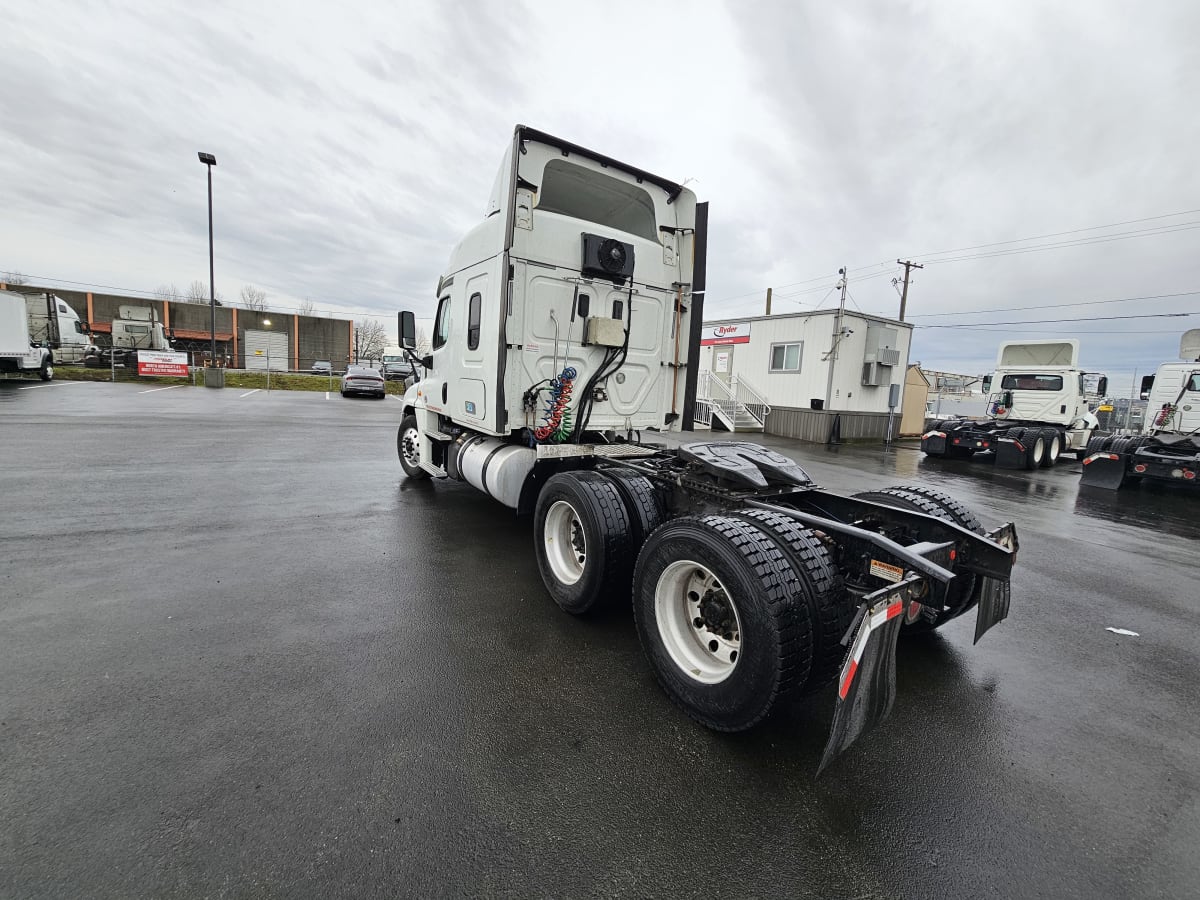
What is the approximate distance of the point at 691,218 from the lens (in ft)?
18.0

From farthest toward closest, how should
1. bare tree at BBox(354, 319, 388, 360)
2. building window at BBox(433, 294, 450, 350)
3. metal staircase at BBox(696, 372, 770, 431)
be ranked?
bare tree at BBox(354, 319, 388, 360)
metal staircase at BBox(696, 372, 770, 431)
building window at BBox(433, 294, 450, 350)

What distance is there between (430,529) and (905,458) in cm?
1407

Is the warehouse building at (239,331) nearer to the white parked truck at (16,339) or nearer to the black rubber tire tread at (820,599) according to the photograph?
the white parked truck at (16,339)

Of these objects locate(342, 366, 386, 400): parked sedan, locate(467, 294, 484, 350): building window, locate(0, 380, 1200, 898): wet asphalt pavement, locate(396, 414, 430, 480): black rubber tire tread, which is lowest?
locate(0, 380, 1200, 898): wet asphalt pavement

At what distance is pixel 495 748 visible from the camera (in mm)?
2385

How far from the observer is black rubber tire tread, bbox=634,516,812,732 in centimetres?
227

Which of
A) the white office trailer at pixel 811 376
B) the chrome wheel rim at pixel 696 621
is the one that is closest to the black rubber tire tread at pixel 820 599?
the chrome wheel rim at pixel 696 621

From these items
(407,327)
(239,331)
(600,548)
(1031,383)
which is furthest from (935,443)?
(239,331)

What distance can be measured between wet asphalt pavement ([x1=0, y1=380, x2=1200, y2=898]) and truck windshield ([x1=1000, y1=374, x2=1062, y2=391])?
12.7m

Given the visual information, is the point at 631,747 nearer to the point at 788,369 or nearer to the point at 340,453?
the point at 340,453

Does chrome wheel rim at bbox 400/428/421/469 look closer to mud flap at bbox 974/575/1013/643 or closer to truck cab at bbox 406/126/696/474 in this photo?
truck cab at bbox 406/126/696/474

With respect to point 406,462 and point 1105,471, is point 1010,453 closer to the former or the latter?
Answer: point 1105,471

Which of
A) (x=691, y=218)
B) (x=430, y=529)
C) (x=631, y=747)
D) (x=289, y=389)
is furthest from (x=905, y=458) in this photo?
(x=289, y=389)

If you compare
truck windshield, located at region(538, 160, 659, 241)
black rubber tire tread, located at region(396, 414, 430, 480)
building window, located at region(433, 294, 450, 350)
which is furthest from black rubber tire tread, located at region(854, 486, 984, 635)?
black rubber tire tread, located at region(396, 414, 430, 480)
